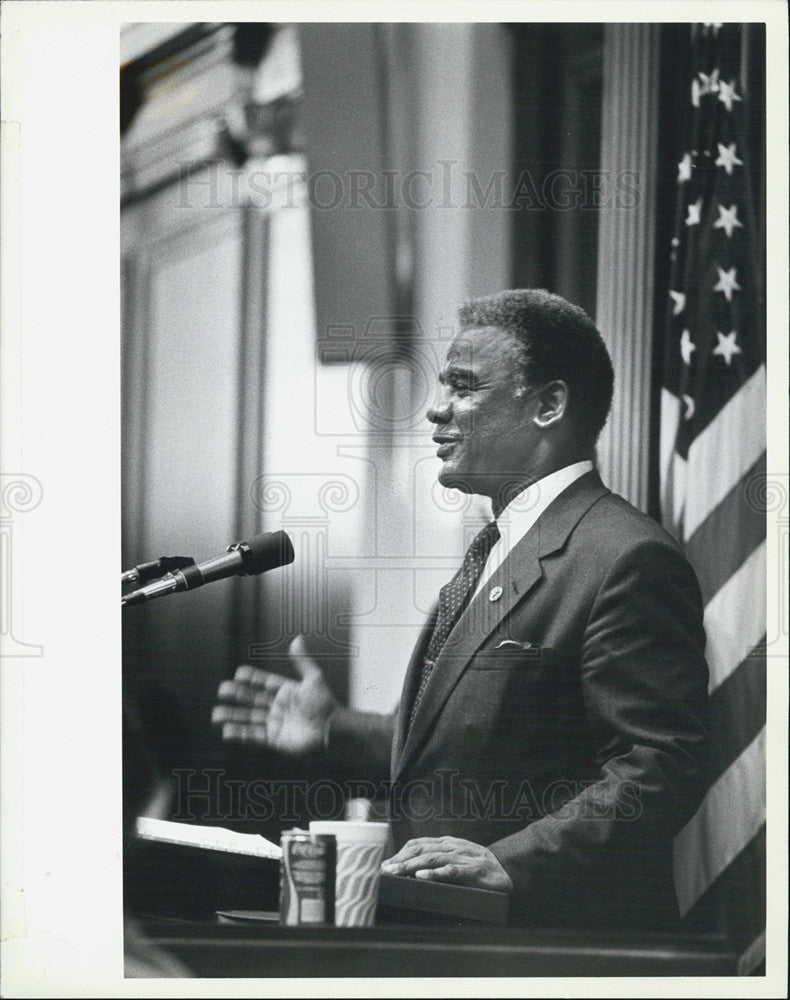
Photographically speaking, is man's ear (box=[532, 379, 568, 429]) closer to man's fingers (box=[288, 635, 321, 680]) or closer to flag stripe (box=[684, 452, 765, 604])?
flag stripe (box=[684, 452, 765, 604])

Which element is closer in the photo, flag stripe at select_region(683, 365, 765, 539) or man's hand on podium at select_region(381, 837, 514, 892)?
man's hand on podium at select_region(381, 837, 514, 892)

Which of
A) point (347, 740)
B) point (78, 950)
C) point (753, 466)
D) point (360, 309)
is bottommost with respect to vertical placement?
point (78, 950)

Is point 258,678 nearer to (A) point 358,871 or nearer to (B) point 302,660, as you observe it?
(B) point 302,660

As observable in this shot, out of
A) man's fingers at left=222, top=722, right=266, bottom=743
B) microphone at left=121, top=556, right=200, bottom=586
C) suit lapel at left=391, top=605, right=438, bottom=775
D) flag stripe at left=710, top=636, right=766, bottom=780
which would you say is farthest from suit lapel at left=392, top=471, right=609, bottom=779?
A: microphone at left=121, top=556, right=200, bottom=586

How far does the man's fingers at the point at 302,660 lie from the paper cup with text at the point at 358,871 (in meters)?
0.40

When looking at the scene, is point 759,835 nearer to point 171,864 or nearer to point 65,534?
point 171,864

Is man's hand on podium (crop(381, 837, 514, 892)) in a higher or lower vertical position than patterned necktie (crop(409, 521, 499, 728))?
lower

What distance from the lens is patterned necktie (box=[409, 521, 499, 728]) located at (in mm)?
3217

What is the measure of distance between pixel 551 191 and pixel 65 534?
1581 mm

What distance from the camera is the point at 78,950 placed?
10.8 ft

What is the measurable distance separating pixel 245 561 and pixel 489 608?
2.14 feet

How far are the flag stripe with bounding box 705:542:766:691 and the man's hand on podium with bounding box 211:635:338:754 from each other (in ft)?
3.27

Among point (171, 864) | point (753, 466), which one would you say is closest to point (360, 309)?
point (753, 466)

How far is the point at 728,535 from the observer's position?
3.28 metres
